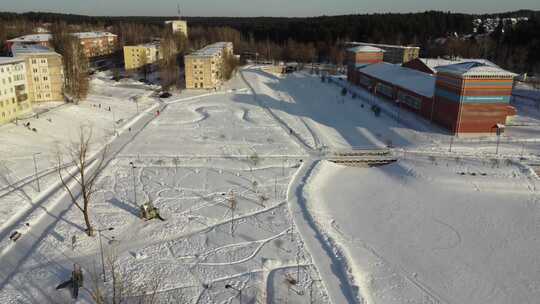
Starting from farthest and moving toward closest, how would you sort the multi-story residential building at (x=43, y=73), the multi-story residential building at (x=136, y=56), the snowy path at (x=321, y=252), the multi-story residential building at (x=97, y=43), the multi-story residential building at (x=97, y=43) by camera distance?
the multi-story residential building at (x=97, y=43)
the multi-story residential building at (x=97, y=43)
the multi-story residential building at (x=136, y=56)
the multi-story residential building at (x=43, y=73)
the snowy path at (x=321, y=252)

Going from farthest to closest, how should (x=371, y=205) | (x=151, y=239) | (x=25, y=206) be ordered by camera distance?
(x=371, y=205) → (x=25, y=206) → (x=151, y=239)

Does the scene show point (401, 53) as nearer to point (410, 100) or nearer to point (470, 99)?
point (410, 100)

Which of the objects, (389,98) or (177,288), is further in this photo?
(389,98)

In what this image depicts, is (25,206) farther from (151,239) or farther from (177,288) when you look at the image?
(177,288)

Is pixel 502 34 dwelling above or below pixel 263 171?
above


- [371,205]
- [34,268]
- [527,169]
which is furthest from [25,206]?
[527,169]

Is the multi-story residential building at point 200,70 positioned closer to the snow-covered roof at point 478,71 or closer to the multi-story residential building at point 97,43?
the snow-covered roof at point 478,71

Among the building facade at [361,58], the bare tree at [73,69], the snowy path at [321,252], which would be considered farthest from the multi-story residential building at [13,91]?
the building facade at [361,58]
